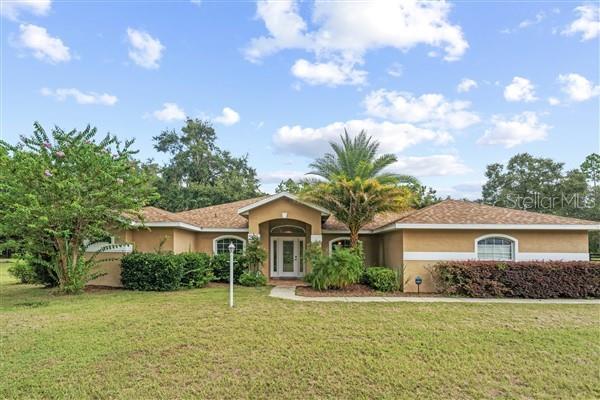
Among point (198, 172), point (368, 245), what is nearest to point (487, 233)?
point (368, 245)

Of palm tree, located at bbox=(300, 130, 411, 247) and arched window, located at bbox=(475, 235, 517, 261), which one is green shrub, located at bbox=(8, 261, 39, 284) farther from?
arched window, located at bbox=(475, 235, 517, 261)

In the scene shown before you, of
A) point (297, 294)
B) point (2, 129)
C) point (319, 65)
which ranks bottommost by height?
point (297, 294)

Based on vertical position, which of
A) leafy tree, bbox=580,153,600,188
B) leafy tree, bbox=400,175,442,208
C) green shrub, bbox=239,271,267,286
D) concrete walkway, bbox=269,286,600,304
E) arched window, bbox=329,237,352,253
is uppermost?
leafy tree, bbox=580,153,600,188

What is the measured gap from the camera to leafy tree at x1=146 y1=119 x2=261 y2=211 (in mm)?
37688

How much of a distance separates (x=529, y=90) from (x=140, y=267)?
59.2ft

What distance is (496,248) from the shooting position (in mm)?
14703

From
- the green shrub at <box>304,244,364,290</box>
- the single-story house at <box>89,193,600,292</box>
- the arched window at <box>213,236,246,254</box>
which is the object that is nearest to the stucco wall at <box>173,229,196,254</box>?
the single-story house at <box>89,193,600,292</box>

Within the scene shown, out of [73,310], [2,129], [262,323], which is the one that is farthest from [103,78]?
[262,323]

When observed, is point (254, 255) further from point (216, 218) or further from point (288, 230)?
point (216, 218)

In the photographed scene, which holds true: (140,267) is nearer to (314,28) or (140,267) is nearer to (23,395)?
(23,395)

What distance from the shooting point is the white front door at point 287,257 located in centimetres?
2016

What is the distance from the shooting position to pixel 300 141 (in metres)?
30.0

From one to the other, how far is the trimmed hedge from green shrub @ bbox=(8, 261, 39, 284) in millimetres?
16735

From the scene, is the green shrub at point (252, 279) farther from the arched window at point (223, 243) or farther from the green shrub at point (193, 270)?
the arched window at point (223, 243)
